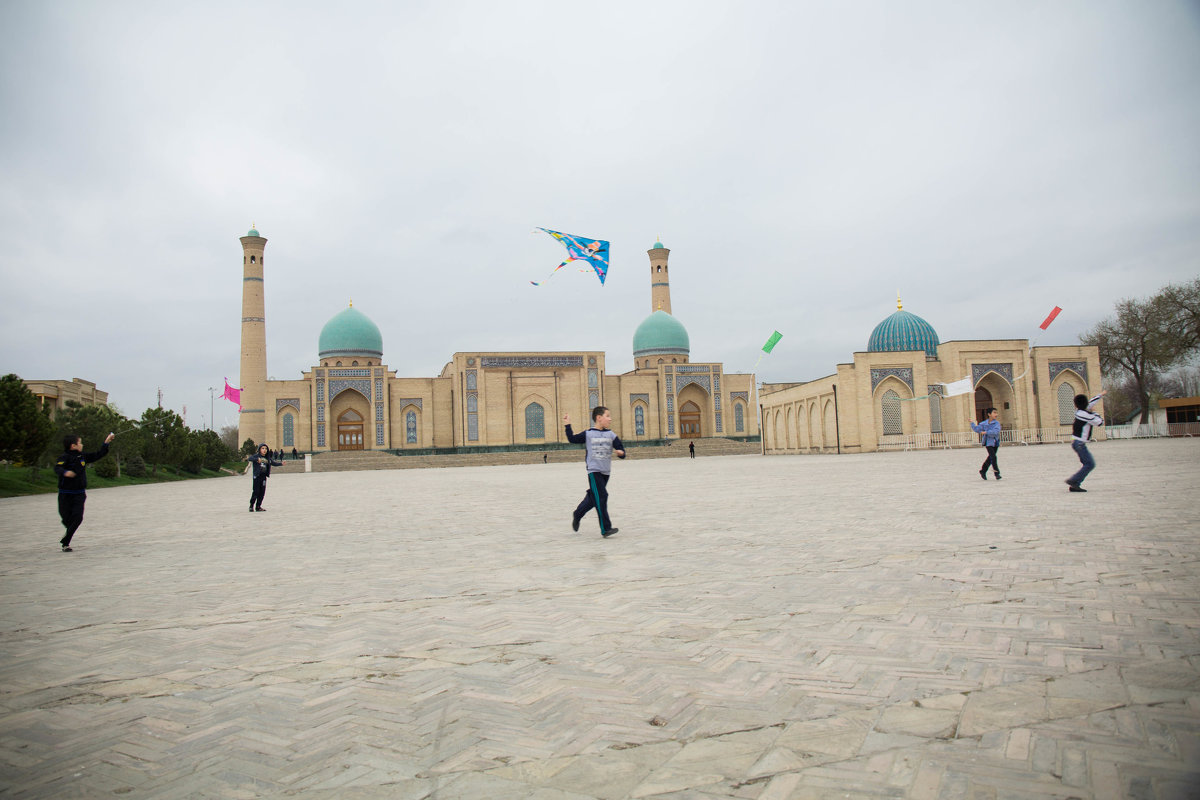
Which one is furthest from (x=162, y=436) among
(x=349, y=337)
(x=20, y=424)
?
(x=349, y=337)

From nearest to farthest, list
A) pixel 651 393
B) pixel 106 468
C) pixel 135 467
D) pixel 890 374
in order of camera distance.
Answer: pixel 106 468, pixel 135 467, pixel 890 374, pixel 651 393

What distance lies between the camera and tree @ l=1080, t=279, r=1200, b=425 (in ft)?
103

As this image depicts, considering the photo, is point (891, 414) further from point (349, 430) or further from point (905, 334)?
point (349, 430)

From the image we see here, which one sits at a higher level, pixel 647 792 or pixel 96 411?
pixel 96 411

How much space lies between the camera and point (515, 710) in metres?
2.60

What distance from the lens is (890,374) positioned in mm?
32156

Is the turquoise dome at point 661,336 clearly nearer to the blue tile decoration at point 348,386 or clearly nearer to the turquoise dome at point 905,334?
the turquoise dome at point 905,334

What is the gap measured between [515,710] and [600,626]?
3.58 ft

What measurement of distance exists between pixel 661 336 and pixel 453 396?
46.8 feet

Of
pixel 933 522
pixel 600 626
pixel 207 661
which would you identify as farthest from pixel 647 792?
pixel 933 522

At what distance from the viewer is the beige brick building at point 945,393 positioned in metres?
32.0

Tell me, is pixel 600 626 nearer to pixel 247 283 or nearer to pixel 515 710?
pixel 515 710

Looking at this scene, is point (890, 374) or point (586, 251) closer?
point (586, 251)

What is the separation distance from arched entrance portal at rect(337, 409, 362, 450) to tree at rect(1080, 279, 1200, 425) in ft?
125
